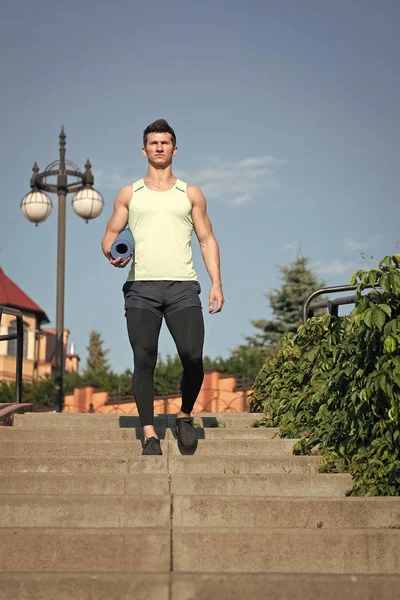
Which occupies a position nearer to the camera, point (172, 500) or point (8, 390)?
point (172, 500)

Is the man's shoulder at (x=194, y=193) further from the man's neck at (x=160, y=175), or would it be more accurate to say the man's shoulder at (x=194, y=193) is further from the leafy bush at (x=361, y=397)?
the leafy bush at (x=361, y=397)

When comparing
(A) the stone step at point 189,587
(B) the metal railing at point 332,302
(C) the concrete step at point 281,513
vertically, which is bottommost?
(A) the stone step at point 189,587

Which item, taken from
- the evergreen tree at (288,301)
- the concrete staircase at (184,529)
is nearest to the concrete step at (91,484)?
the concrete staircase at (184,529)

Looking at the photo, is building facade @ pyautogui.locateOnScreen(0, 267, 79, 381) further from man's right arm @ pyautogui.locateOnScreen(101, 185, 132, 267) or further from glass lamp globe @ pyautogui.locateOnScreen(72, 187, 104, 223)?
man's right arm @ pyautogui.locateOnScreen(101, 185, 132, 267)

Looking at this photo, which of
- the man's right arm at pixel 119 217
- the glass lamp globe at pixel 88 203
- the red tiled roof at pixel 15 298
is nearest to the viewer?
the man's right arm at pixel 119 217

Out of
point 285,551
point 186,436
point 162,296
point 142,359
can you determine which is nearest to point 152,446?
point 186,436

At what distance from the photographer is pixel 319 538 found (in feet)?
Result: 14.5

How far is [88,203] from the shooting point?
1454 cm

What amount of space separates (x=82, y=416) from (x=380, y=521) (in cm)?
350

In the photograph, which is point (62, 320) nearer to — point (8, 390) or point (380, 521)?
point (380, 521)

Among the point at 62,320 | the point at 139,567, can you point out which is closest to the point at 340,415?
the point at 139,567

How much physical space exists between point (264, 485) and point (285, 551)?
100 cm

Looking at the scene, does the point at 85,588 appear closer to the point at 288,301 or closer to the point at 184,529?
the point at 184,529

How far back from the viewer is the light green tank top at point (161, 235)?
6008mm
